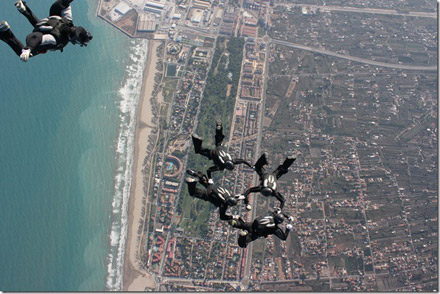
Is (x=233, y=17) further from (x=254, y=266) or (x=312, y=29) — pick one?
(x=254, y=266)

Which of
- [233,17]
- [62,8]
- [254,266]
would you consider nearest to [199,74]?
[233,17]

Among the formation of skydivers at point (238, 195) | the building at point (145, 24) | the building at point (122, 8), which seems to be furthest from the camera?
the building at point (122, 8)

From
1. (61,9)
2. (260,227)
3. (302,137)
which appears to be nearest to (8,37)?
(61,9)

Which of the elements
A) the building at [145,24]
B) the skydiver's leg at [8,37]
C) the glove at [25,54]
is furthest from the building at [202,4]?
the glove at [25,54]

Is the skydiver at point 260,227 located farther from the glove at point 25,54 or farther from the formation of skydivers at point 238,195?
the glove at point 25,54

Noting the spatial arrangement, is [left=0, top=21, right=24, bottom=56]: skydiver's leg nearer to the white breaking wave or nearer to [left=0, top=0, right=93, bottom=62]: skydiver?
[left=0, top=0, right=93, bottom=62]: skydiver

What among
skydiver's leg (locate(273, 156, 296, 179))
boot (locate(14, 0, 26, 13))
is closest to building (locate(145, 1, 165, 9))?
boot (locate(14, 0, 26, 13))
